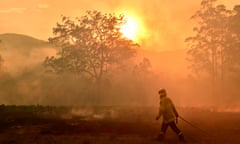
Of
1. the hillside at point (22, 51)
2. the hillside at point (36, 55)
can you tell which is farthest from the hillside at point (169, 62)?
the hillside at point (22, 51)

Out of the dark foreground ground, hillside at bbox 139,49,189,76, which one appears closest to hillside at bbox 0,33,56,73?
hillside at bbox 139,49,189,76

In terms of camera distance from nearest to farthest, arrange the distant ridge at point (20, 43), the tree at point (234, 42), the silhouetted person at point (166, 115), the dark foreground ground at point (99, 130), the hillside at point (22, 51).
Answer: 1. the dark foreground ground at point (99, 130)
2. the silhouetted person at point (166, 115)
3. the tree at point (234, 42)
4. the hillside at point (22, 51)
5. the distant ridge at point (20, 43)

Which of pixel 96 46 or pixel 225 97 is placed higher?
pixel 96 46

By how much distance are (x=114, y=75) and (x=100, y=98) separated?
30.1 feet

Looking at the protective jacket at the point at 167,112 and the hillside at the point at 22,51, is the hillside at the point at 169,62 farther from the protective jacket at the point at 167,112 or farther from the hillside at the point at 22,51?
the protective jacket at the point at 167,112

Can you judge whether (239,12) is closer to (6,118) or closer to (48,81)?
(48,81)

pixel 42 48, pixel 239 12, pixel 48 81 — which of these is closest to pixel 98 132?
pixel 239 12

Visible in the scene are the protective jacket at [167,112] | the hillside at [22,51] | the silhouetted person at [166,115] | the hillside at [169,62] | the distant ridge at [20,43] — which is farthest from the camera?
the distant ridge at [20,43]

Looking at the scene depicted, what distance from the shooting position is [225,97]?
66438 mm

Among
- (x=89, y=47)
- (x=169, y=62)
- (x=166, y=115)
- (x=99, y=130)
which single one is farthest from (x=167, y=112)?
(x=169, y=62)

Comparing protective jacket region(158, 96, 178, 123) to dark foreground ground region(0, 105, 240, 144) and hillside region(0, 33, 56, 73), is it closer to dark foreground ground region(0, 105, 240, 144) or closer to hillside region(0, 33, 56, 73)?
dark foreground ground region(0, 105, 240, 144)

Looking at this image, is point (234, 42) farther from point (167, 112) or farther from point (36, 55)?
point (36, 55)

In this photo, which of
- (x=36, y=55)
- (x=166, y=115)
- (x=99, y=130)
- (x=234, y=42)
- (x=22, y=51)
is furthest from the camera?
(x=22, y=51)

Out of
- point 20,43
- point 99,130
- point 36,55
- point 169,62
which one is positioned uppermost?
point 20,43
